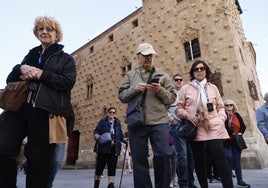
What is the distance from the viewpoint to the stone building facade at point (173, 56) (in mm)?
9096

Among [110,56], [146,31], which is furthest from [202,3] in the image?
[110,56]

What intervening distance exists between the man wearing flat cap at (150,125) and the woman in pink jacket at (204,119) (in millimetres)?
366

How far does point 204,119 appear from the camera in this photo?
9.32 feet

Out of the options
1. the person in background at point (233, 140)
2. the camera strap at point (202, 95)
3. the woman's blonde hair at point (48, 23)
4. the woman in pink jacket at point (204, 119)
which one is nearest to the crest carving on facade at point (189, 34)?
the person in background at point (233, 140)

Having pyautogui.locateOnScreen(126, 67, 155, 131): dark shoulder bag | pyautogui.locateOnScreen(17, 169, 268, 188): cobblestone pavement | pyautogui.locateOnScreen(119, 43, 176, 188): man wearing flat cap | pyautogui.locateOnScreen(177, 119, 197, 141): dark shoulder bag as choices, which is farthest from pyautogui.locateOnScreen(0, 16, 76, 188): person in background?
pyautogui.locateOnScreen(17, 169, 268, 188): cobblestone pavement

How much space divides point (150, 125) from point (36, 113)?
4.16 ft

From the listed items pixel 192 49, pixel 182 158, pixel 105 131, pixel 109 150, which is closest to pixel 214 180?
pixel 182 158

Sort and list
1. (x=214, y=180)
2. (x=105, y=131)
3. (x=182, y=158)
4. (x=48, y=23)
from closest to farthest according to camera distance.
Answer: (x=48, y=23)
(x=182, y=158)
(x=105, y=131)
(x=214, y=180)

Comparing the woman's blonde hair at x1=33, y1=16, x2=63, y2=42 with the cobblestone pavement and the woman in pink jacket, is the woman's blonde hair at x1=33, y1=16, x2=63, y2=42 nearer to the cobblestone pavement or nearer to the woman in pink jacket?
the woman in pink jacket

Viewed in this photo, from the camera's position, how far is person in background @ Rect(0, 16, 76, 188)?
1.74 metres

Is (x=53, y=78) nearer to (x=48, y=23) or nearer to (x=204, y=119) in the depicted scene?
(x=48, y=23)

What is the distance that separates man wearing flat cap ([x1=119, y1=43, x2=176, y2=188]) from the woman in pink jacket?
1.20ft

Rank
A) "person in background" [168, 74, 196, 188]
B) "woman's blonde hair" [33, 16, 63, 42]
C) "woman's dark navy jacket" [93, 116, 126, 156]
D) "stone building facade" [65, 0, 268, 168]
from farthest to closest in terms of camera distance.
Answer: "stone building facade" [65, 0, 268, 168] → "woman's dark navy jacket" [93, 116, 126, 156] → "person in background" [168, 74, 196, 188] → "woman's blonde hair" [33, 16, 63, 42]

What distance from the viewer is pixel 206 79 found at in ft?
10.5
